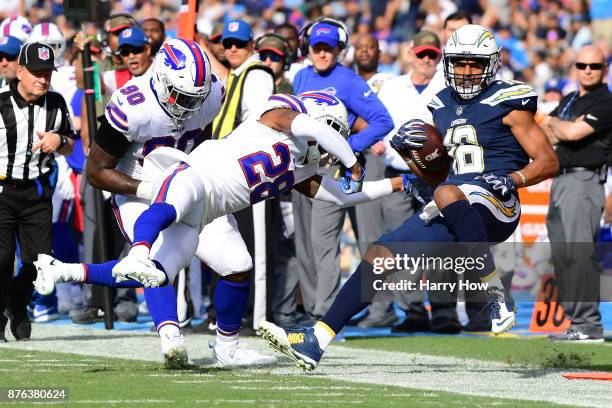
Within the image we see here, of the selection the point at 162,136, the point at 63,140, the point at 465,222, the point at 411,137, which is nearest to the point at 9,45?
the point at 63,140

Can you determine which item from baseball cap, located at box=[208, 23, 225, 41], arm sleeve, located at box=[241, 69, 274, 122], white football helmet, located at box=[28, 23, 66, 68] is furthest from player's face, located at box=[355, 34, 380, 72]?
white football helmet, located at box=[28, 23, 66, 68]

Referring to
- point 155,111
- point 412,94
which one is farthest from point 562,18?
point 155,111

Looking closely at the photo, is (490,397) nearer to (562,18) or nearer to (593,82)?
(593,82)

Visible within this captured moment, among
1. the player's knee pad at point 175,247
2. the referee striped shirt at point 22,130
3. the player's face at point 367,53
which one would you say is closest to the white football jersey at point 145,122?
the player's knee pad at point 175,247

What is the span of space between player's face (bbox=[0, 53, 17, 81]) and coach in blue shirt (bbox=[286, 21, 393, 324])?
2159 mm

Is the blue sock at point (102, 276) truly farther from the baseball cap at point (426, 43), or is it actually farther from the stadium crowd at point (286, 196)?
the baseball cap at point (426, 43)

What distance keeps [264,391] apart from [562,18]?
16.0 m

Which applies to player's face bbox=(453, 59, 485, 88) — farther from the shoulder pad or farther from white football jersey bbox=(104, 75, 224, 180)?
white football jersey bbox=(104, 75, 224, 180)

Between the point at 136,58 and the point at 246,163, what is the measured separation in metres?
3.20

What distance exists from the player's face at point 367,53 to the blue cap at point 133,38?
1.88 metres

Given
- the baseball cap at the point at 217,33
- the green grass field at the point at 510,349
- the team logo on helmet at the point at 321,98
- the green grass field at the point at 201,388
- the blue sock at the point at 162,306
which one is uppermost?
the baseball cap at the point at 217,33

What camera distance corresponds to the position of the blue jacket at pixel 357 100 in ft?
30.1

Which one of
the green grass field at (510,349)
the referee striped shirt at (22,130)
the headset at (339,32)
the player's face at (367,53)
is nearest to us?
the green grass field at (510,349)

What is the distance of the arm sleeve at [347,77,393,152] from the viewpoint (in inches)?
360
